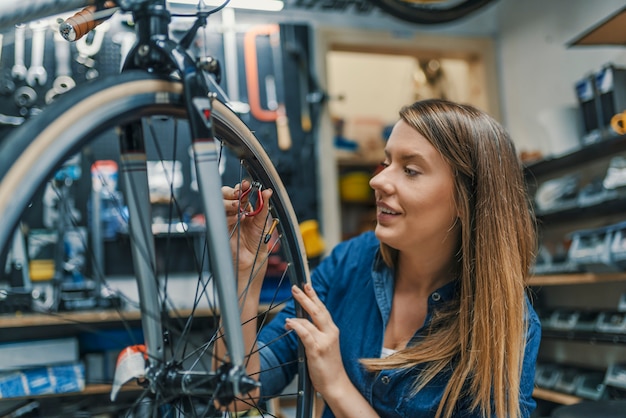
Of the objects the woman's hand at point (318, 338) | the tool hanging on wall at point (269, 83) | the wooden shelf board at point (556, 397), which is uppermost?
the tool hanging on wall at point (269, 83)

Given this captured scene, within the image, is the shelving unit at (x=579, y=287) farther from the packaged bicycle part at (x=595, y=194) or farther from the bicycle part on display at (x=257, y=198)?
the bicycle part on display at (x=257, y=198)

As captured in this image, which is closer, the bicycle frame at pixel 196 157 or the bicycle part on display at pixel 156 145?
the bicycle part on display at pixel 156 145

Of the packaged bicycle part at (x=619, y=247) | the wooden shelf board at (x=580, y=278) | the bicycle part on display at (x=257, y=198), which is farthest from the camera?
the wooden shelf board at (x=580, y=278)

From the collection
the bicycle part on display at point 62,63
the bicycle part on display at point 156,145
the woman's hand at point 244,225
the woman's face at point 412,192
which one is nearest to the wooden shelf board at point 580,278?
the woman's face at point 412,192

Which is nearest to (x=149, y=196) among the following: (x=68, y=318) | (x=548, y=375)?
(x=68, y=318)

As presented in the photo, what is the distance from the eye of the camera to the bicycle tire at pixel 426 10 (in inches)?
99.4

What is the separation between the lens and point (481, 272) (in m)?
1.14

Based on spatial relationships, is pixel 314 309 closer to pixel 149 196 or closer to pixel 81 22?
pixel 149 196

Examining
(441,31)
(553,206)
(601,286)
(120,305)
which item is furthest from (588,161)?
(120,305)

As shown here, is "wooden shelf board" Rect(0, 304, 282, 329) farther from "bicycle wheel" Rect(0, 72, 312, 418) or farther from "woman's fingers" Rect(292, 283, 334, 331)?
"woman's fingers" Rect(292, 283, 334, 331)

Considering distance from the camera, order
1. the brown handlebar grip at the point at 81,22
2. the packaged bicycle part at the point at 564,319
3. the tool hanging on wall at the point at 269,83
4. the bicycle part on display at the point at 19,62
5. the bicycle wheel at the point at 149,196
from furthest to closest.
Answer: the tool hanging on wall at the point at 269,83
the bicycle part on display at the point at 19,62
the packaged bicycle part at the point at 564,319
the brown handlebar grip at the point at 81,22
the bicycle wheel at the point at 149,196

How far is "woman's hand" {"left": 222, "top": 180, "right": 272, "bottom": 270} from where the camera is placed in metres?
1.03

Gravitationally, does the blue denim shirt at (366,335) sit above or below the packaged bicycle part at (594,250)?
below

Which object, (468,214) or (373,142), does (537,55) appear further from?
(468,214)
